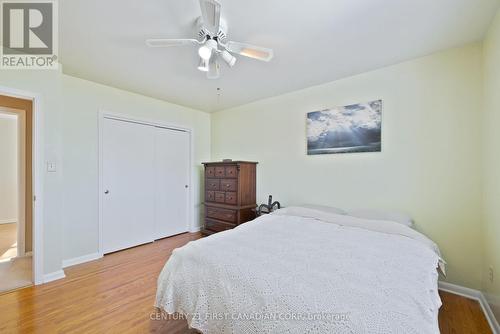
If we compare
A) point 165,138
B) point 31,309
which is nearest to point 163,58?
point 165,138

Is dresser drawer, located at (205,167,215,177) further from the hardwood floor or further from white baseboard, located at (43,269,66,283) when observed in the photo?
white baseboard, located at (43,269,66,283)

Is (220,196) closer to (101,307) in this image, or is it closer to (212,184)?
(212,184)

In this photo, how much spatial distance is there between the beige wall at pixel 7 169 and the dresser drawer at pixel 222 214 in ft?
15.5

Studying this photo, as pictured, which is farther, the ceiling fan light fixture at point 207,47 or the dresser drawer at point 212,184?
the dresser drawer at point 212,184

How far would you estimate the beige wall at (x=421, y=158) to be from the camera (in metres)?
2.05

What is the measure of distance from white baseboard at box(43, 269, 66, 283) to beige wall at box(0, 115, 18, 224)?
3.98m

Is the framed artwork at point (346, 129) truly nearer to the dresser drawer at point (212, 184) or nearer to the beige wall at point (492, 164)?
the beige wall at point (492, 164)

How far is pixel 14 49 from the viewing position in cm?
216

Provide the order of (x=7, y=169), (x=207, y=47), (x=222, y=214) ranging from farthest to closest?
(x=7, y=169), (x=222, y=214), (x=207, y=47)

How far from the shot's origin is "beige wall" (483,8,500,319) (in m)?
1.62

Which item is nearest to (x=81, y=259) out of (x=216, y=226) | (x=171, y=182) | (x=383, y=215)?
(x=171, y=182)

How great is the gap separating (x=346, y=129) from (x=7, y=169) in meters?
6.97

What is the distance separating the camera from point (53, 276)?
237 centimetres

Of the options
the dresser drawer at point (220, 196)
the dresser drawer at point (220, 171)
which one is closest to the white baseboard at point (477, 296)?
the dresser drawer at point (220, 196)
